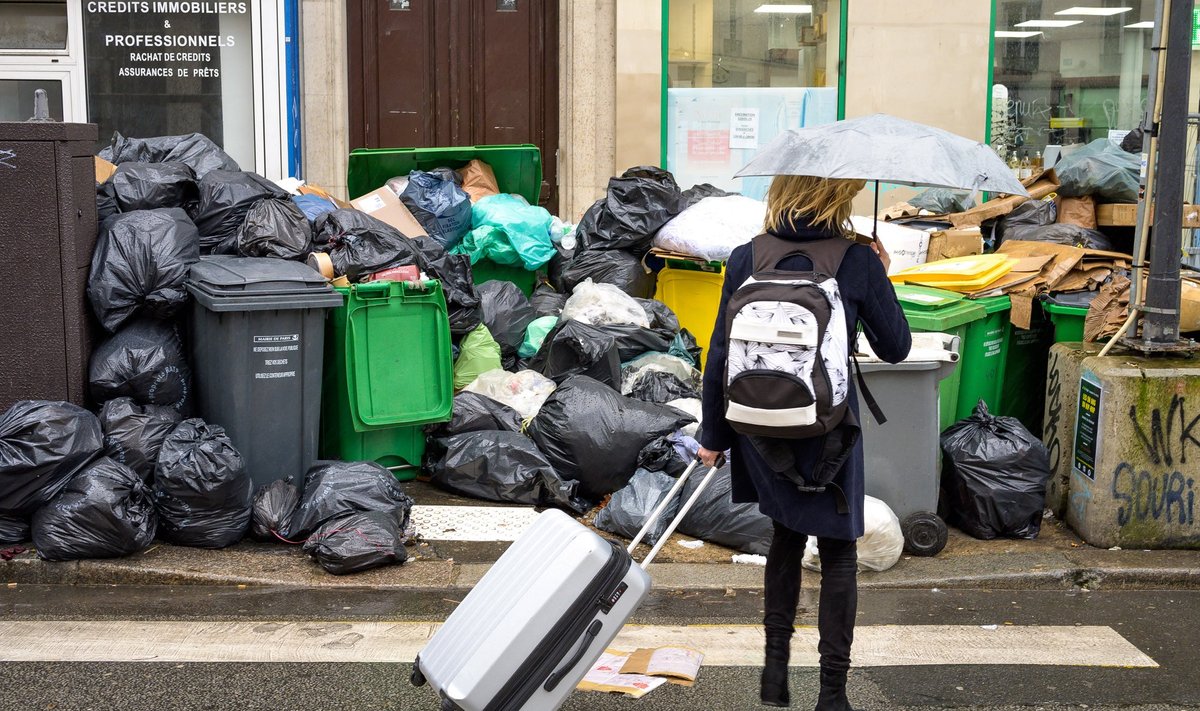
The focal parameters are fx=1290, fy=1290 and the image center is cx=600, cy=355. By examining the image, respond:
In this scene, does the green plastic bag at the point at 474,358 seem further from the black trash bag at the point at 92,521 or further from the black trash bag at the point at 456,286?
the black trash bag at the point at 92,521

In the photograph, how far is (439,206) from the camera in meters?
8.15

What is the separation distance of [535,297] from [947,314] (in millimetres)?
2836

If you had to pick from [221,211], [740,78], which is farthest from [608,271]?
[740,78]

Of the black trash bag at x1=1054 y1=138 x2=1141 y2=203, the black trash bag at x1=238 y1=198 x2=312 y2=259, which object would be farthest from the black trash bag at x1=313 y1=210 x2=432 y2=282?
the black trash bag at x1=1054 y1=138 x2=1141 y2=203

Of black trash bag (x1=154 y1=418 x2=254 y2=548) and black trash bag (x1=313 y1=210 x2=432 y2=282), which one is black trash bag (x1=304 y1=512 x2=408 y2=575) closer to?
black trash bag (x1=154 y1=418 x2=254 y2=548)

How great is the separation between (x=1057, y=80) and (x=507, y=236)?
16.9 ft

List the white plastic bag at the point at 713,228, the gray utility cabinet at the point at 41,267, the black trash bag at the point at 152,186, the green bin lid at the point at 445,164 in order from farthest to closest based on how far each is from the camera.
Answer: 1. the green bin lid at the point at 445,164
2. the white plastic bag at the point at 713,228
3. the black trash bag at the point at 152,186
4. the gray utility cabinet at the point at 41,267

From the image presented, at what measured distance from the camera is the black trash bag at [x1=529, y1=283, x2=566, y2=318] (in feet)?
25.7

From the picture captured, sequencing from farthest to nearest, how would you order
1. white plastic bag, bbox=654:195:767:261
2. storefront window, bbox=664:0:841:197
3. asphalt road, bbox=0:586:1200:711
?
1. storefront window, bbox=664:0:841:197
2. white plastic bag, bbox=654:195:767:261
3. asphalt road, bbox=0:586:1200:711

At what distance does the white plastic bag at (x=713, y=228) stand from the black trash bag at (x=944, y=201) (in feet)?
5.22

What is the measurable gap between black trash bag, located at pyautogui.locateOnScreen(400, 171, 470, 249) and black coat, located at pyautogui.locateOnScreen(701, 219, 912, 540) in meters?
4.73

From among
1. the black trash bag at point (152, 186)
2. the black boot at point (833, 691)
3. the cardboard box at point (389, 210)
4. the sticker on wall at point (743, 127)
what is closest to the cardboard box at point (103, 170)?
the black trash bag at point (152, 186)

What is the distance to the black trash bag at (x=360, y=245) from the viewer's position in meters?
6.43

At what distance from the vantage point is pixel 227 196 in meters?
6.60
